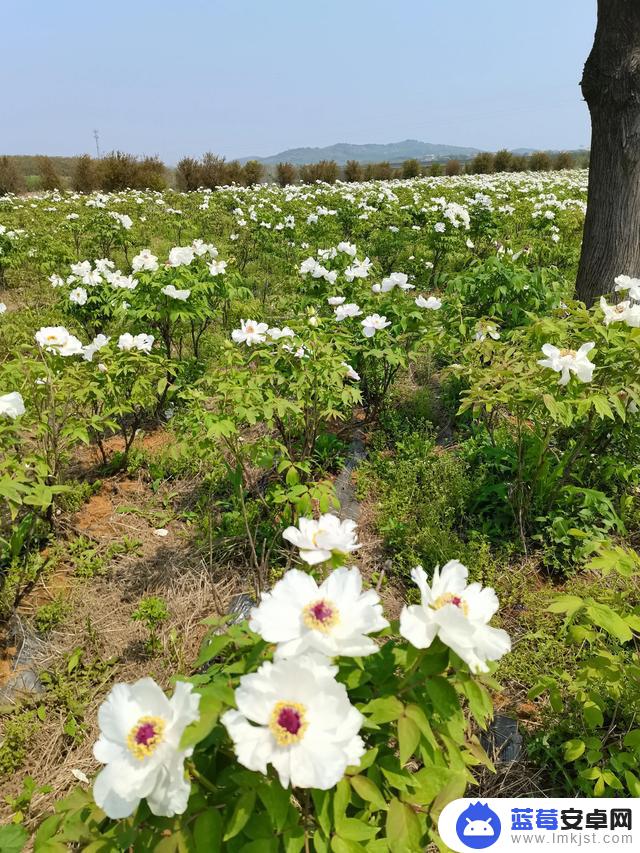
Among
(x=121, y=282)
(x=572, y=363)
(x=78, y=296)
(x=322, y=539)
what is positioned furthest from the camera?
(x=121, y=282)

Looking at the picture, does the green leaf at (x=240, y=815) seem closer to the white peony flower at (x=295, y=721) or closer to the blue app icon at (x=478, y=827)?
the white peony flower at (x=295, y=721)

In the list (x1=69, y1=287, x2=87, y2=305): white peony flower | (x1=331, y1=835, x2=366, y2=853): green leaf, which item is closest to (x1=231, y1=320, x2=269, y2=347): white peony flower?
(x1=69, y1=287, x2=87, y2=305): white peony flower

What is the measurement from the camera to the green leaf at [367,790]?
2.64 feet

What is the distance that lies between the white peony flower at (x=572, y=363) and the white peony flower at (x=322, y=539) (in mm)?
1189

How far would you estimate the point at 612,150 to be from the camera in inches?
132

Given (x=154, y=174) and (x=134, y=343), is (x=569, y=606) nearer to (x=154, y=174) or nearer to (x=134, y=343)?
(x=134, y=343)

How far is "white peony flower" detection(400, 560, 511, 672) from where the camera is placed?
760mm

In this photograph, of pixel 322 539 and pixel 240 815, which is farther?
pixel 322 539

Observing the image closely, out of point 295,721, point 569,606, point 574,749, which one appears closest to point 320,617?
point 295,721

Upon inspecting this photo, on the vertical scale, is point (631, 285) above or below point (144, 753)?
above

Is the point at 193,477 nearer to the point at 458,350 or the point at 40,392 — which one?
the point at 40,392

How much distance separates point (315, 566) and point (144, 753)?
670 mm

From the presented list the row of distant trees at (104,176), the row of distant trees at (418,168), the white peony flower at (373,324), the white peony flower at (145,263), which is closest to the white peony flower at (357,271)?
the white peony flower at (373,324)

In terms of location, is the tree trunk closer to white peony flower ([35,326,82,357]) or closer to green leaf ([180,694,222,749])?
white peony flower ([35,326,82,357])
